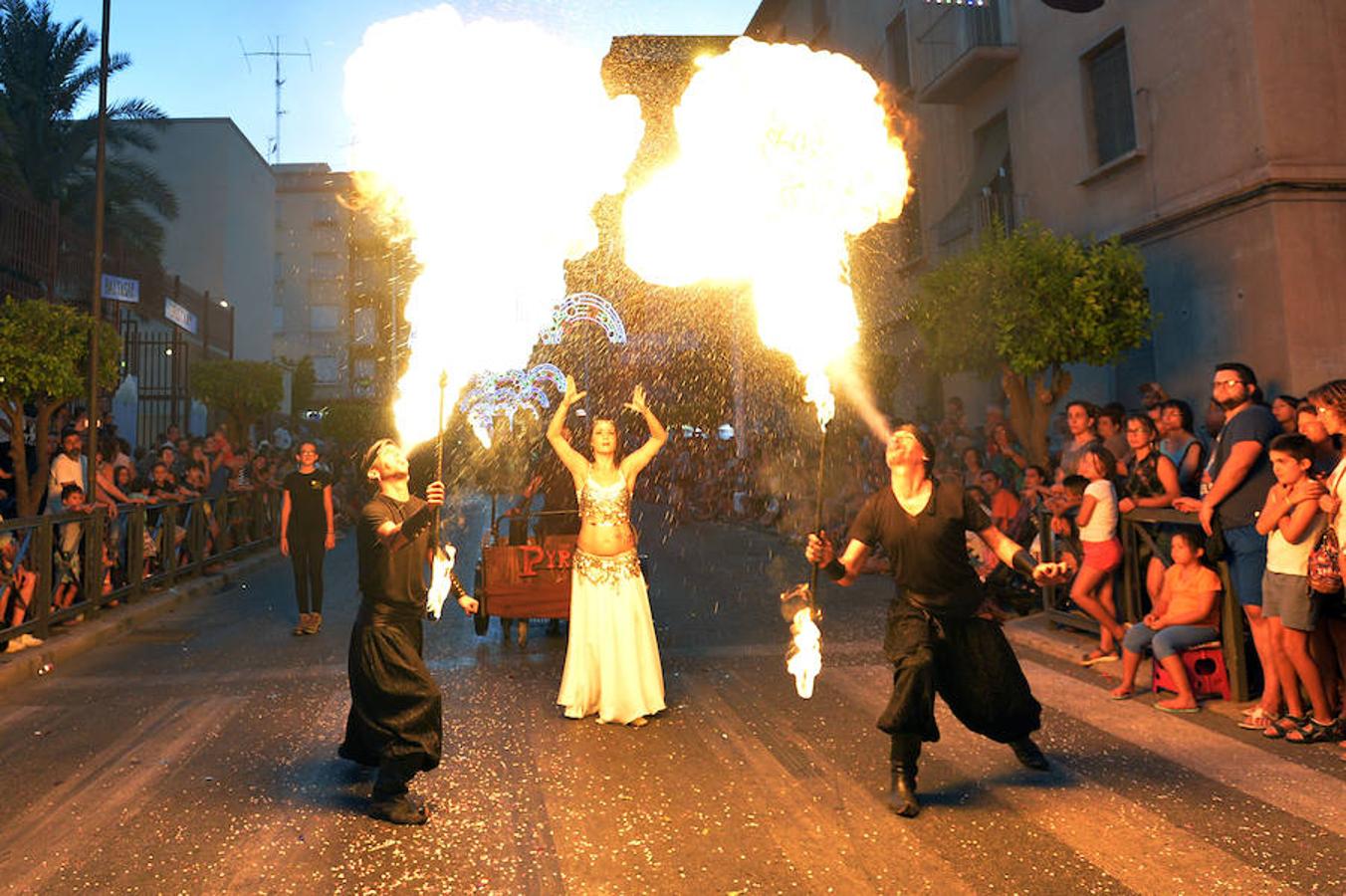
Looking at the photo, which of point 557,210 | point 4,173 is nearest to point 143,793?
point 557,210

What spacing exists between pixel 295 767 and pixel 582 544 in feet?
7.12

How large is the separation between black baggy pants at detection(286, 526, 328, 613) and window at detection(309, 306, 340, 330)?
213 feet

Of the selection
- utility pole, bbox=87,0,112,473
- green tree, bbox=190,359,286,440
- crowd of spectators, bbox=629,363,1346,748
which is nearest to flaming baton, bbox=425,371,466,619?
crowd of spectators, bbox=629,363,1346,748

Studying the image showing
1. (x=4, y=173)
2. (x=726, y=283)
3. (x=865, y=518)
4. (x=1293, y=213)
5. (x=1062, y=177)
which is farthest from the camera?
(x=726, y=283)

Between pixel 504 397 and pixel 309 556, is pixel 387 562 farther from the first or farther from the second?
pixel 504 397

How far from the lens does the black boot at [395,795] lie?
4469 mm

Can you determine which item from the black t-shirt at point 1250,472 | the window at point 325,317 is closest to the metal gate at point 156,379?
the black t-shirt at point 1250,472

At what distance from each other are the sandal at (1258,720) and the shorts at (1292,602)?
562 mm

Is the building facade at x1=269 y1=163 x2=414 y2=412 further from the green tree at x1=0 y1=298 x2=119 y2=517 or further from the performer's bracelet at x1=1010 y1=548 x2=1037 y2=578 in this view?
the performer's bracelet at x1=1010 y1=548 x2=1037 y2=578

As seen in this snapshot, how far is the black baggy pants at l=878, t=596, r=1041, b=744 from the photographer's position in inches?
190

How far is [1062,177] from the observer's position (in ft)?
55.9

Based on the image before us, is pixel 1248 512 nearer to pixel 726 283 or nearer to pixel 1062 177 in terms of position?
pixel 1062 177

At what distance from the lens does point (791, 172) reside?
7539 mm

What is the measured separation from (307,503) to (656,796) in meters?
6.56
